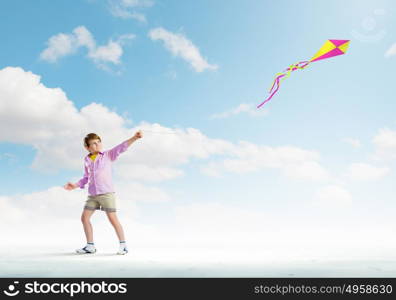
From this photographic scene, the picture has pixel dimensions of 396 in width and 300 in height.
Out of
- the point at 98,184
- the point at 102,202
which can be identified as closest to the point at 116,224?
the point at 102,202

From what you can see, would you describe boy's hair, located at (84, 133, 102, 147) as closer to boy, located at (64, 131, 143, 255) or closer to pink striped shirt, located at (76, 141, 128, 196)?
boy, located at (64, 131, 143, 255)

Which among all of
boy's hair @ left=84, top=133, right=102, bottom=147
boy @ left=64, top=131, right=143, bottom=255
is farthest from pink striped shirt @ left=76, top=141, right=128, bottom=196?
boy's hair @ left=84, top=133, right=102, bottom=147

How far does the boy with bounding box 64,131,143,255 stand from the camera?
616cm

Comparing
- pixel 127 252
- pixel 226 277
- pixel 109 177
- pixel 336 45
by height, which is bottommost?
pixel 226 277

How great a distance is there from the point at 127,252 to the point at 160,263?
115 centimetres

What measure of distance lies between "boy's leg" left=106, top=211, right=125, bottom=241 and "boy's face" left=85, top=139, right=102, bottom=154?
2.98ft

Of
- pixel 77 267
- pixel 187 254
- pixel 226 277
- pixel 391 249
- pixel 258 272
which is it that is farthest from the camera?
pixel 391 249

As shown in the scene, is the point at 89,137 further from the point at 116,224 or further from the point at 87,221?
the point at 116,224

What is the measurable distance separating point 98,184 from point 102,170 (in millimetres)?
198

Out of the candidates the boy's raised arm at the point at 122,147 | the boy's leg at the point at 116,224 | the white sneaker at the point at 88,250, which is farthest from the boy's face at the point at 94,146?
the white sneaker at the point at 88,250

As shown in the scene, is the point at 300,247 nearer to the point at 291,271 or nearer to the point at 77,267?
the point at 291,271

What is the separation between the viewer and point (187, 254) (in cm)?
607

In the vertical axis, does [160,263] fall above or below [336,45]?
below

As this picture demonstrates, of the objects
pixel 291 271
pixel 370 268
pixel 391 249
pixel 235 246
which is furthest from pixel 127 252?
pixel 391 249
